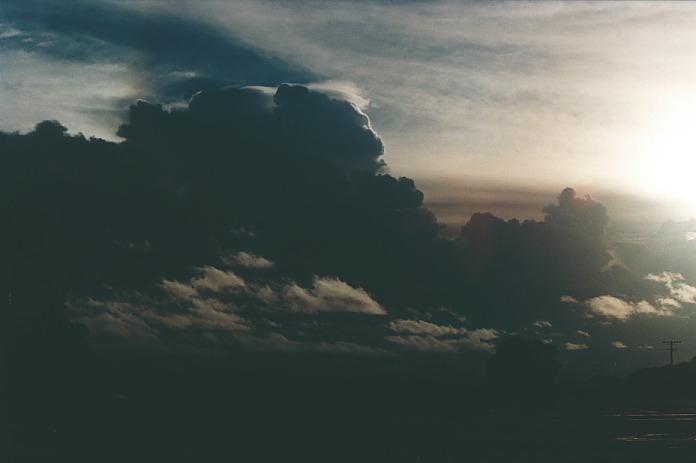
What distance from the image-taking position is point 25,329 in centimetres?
8119

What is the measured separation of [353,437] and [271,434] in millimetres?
6305

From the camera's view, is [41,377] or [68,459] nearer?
[68,459]

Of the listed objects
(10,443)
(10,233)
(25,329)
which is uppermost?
(10,233)

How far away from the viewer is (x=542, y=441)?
63.4 metres

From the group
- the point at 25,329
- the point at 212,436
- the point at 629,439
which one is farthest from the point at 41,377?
the point at 629,439

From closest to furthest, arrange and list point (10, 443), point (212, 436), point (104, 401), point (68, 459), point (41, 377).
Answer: point (68, 459) < point (10, 443) < point (212, 436) < point (41, 377) < point (104, 401)

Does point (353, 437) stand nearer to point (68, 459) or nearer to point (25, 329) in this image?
point (68, 459)

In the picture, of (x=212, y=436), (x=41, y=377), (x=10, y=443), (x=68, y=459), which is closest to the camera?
(x=68, y=459)

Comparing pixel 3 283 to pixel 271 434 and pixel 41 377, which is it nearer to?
pixel 41 377

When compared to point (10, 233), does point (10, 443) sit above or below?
below

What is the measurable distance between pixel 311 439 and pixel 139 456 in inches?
688

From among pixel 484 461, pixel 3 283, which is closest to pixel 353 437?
pixel 484 461

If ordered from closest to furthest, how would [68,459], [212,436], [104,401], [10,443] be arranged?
[68,459]
[10,443]
[212,436]
[104,401]

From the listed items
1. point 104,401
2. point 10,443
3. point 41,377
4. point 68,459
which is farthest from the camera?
point 104,401
